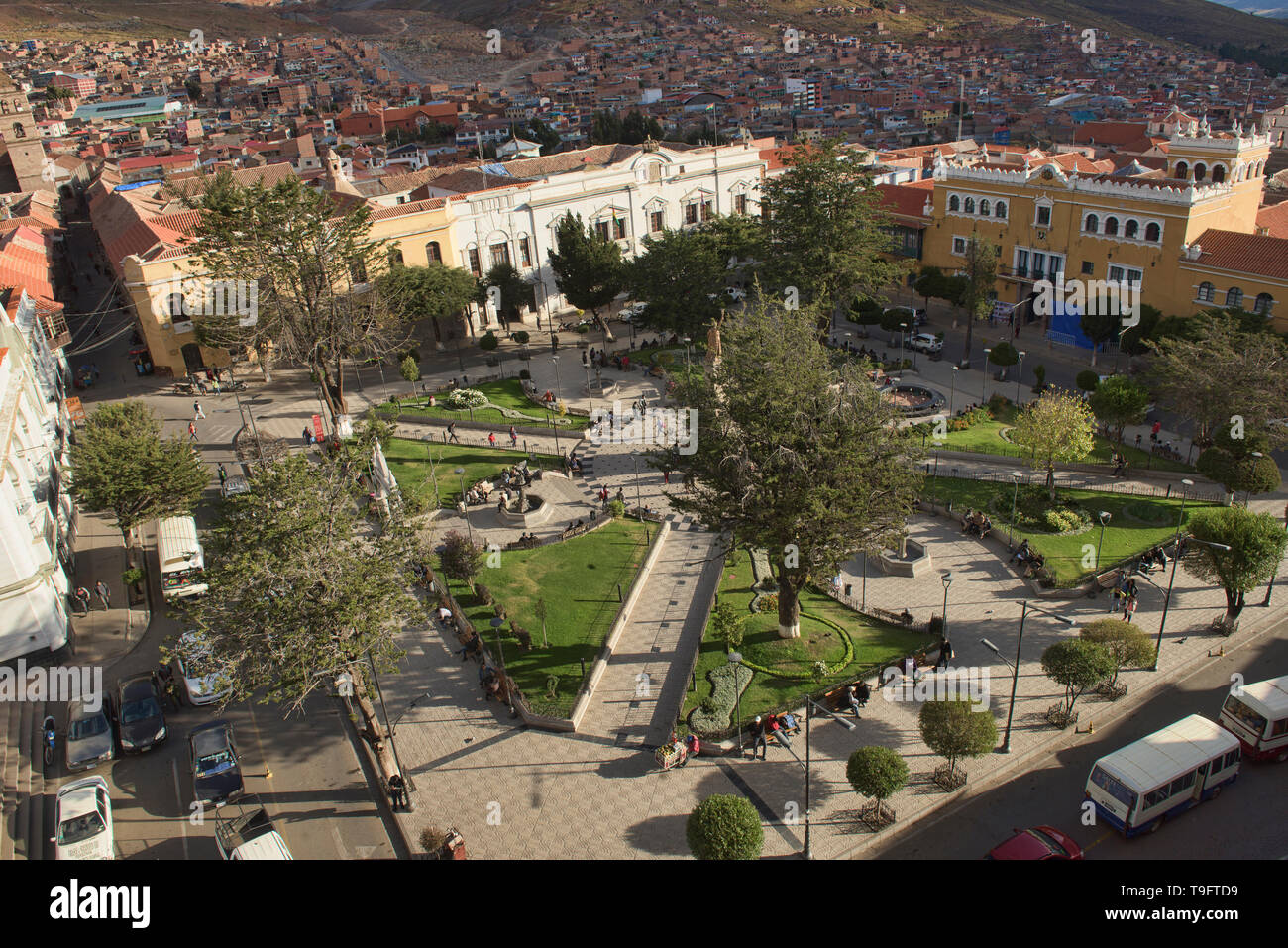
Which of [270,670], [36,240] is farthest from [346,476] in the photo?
[36,240]

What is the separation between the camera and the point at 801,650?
2420 cm

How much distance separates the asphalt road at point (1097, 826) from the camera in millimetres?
17859

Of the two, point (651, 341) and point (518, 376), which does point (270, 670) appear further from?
point (651, 341)

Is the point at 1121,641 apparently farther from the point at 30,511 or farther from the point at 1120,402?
the point at 30,511

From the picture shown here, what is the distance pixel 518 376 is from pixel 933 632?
26.9 metres

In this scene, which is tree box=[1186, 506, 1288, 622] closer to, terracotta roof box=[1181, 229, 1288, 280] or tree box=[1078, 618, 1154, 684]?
tree box=[1078, 618, 1154, 684]

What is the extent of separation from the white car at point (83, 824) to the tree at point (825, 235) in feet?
114

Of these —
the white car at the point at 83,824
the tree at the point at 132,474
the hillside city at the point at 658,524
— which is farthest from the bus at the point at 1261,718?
the tree at the point at 132,474

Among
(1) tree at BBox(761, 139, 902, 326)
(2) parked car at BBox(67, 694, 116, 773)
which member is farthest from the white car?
(1) tree at BBox(761, 139, 902, 326)

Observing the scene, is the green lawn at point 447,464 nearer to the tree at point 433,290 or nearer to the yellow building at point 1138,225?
the tree at point 433,290

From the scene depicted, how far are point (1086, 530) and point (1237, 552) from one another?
6.54 m

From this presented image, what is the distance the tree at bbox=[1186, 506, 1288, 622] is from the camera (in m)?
23.0

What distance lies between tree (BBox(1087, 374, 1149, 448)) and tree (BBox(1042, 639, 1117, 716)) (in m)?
15.3

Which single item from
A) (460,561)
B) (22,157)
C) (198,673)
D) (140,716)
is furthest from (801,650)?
(22,157)
